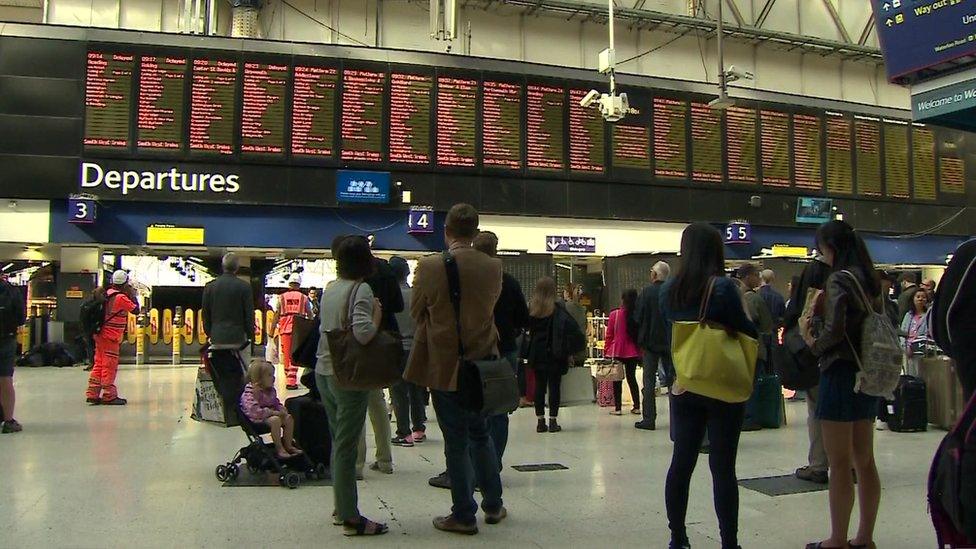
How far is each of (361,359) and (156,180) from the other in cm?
1110

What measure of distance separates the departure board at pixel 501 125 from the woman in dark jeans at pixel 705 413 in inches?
445

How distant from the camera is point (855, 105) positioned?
1784cm

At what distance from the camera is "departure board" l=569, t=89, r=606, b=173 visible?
15023 mm

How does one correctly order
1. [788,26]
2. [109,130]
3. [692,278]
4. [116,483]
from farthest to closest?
[788,26], [109,130], [116,483], [692,278]

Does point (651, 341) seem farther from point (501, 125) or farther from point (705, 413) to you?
point (501, 125)

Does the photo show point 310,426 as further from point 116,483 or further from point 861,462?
point 861,462

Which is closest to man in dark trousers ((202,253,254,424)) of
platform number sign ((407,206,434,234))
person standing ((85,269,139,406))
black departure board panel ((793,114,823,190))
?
person standing ((85,269,139,406))

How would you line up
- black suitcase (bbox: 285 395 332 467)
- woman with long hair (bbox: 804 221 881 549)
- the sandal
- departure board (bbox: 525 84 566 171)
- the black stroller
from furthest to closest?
departure board (bbox: 525 84 566 171), black suitcase (bbox: 285 395 332 467), the black stroller, the sandal, woman with long hair (bbox: 804 221 881 549)

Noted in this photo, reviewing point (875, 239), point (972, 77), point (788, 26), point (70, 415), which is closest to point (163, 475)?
point (70, 415)

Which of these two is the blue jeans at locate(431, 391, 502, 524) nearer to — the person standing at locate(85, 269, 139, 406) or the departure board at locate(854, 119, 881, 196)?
the person standing at locate(85, 269, 139, 406)

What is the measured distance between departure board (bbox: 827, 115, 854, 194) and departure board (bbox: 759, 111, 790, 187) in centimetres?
110

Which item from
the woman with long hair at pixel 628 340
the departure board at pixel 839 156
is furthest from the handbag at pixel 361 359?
the departure board at pixel 839 156

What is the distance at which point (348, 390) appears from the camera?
388 cm

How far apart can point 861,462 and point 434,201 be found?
11459mm
